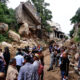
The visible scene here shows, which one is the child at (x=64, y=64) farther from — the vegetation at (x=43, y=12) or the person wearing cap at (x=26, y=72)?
the vegetation at (x=43, y=12)

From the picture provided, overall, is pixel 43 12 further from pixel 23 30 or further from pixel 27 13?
pixel 23 30

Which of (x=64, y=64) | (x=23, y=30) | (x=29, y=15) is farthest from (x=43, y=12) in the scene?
(x=64, y=64)

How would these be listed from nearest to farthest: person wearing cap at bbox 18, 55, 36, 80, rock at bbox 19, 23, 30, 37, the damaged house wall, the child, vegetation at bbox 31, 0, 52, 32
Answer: person wearing cap at bbox 18, 55, 36, 80 → the child → rock at bbox 19, 23, 30, 37 → the damaged house wall → vegetation at bbox 31, 0, 52, 32

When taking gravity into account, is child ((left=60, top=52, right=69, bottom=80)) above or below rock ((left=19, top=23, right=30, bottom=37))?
below

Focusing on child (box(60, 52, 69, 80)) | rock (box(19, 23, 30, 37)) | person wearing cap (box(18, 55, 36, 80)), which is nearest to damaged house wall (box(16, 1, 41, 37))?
rock (box(19, 23, 30, 37))

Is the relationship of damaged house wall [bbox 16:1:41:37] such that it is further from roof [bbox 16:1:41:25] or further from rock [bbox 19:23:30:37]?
rock [bbox 19:23:30:37]

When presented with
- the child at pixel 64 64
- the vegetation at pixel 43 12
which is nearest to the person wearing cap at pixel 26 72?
the child at pixel 64 64

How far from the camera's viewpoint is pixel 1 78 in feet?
8.13

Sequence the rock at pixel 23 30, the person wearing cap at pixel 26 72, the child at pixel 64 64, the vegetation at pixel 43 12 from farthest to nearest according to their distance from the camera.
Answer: the vegetation at pixel 43 12
the rock at pixel 23 30
the child at pixel 64 64
the person wearing cap at pixel 26 72

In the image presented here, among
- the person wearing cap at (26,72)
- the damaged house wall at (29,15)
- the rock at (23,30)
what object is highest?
the damaged house wall at (29,15)

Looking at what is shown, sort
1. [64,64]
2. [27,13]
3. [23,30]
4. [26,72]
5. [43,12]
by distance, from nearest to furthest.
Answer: [26,72], [64,64], [23,30], [27,13], [43,12]

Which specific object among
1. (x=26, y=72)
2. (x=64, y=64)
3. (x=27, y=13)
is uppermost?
(x=27, y=13)

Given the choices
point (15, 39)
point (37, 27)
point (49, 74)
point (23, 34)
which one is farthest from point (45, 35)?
point (49, 74)

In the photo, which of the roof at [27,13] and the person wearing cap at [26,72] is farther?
the roof at [27,13]
